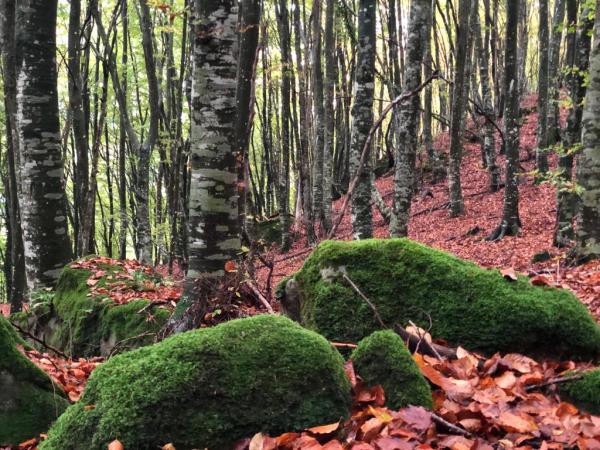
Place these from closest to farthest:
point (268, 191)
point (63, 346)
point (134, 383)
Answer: point (134, 383) < point (63, 346) < point (268, 191)

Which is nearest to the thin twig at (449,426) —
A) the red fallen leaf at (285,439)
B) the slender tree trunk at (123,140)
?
the red fallen leaf at (285,439)

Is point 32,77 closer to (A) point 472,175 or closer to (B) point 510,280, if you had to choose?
(B) point 510,280

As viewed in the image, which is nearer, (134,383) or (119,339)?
(134,383)

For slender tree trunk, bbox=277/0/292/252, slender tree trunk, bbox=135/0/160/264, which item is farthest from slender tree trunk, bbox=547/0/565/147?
slender tree trunk, bbox=135/0/160/264

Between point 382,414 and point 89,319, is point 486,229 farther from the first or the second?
point 382,414

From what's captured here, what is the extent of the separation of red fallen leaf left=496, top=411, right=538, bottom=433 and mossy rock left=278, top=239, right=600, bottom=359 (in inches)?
39.5

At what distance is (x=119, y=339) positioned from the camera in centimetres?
539

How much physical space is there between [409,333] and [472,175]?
1777 cm

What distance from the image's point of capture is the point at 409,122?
26.7 ft

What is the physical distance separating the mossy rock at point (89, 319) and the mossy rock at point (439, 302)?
2.20m

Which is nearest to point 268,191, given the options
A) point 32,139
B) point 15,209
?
point 15,209

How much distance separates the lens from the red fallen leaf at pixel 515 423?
229 centimetres

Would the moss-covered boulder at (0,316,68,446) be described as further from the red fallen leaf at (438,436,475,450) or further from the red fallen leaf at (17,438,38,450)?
the red fallen leaf at (438,436,475,450)

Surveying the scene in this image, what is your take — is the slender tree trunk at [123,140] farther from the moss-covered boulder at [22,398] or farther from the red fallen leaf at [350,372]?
the red fallen leaf at [350,372]
